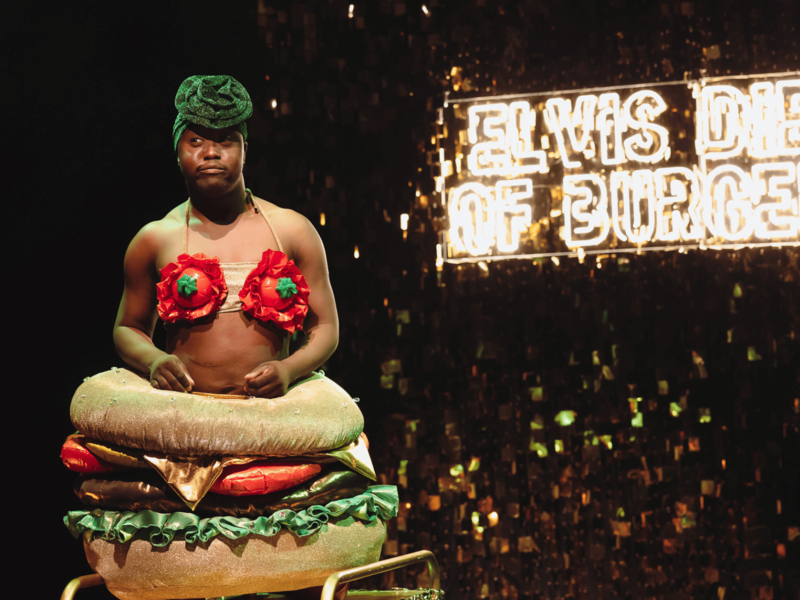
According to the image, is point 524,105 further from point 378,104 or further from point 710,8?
point 710,8

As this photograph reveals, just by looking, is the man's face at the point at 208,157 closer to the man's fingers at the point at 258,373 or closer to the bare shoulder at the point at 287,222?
the bare shoulder at the point at 287,222

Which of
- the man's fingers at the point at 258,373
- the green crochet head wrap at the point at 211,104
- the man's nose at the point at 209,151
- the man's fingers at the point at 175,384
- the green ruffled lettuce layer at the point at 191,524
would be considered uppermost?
the green crochet head wrap at the point at 211,104

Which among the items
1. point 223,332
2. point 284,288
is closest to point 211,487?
point 223,332

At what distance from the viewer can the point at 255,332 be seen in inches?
73.6

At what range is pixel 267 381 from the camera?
176 cm

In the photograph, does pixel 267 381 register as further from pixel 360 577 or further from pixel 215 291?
pixel 360 577

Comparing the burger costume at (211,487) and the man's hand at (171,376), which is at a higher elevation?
the man's hand at (171,376)

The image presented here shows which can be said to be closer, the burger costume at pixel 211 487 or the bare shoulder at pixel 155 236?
the burger costume at pixel 211 487

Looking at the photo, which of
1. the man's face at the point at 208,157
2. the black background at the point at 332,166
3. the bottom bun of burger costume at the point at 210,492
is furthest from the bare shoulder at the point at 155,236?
the black background at the point at 332,166

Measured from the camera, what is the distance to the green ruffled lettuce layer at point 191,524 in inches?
65.5

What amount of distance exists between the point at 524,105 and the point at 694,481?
4.41ft

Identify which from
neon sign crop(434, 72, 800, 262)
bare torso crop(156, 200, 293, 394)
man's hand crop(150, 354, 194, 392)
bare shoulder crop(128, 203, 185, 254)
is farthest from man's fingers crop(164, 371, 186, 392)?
neon sign crop(434, 72, 800, 262)

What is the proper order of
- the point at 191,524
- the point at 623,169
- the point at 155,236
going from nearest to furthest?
the point at 191,524 → the point at 155,236 → the point at 623,169

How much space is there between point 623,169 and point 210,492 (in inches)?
68.6
